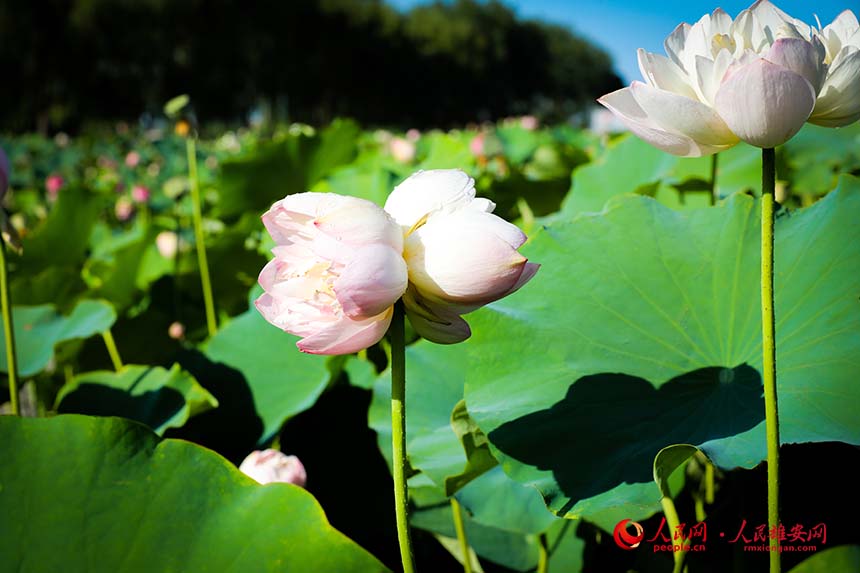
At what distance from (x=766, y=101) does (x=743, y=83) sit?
0.02 m

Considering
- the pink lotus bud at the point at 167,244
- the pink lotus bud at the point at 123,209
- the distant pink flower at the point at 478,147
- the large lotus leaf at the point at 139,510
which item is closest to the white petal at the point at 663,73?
the large lotus leaf at the point at 139,510

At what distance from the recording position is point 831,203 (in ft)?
2.24

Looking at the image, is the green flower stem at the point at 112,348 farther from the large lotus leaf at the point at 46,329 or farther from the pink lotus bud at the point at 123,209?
the pink lotus bud at the point at 123,209

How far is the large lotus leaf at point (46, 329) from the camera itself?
1050mm

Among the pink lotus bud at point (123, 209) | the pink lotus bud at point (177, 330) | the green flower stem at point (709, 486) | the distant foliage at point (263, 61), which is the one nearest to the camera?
the green flower stem at point (709, 486)

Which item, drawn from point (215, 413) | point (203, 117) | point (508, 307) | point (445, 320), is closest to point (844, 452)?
point (508, 307)

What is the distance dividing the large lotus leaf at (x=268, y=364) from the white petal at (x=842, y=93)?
0.63 metres

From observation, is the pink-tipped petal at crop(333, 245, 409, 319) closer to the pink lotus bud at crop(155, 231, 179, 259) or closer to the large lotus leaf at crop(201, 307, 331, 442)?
the large lotus leaf at crop(201, 307, 331, 442)

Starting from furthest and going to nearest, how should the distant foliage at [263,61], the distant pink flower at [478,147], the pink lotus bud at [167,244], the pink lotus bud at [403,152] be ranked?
1. the distant foliage at [263,61]
2. the distant pink flower at [478,147]
3. the pink lotus bud at [403,152]
4. the pink lotus bud at [167,244]

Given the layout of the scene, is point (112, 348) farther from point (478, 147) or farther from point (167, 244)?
point (478, 147)

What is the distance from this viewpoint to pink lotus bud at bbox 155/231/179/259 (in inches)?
65.1

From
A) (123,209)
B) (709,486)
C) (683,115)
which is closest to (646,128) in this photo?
(683,115)

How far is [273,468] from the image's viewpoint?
0.73 meters

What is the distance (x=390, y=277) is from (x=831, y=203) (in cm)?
48
